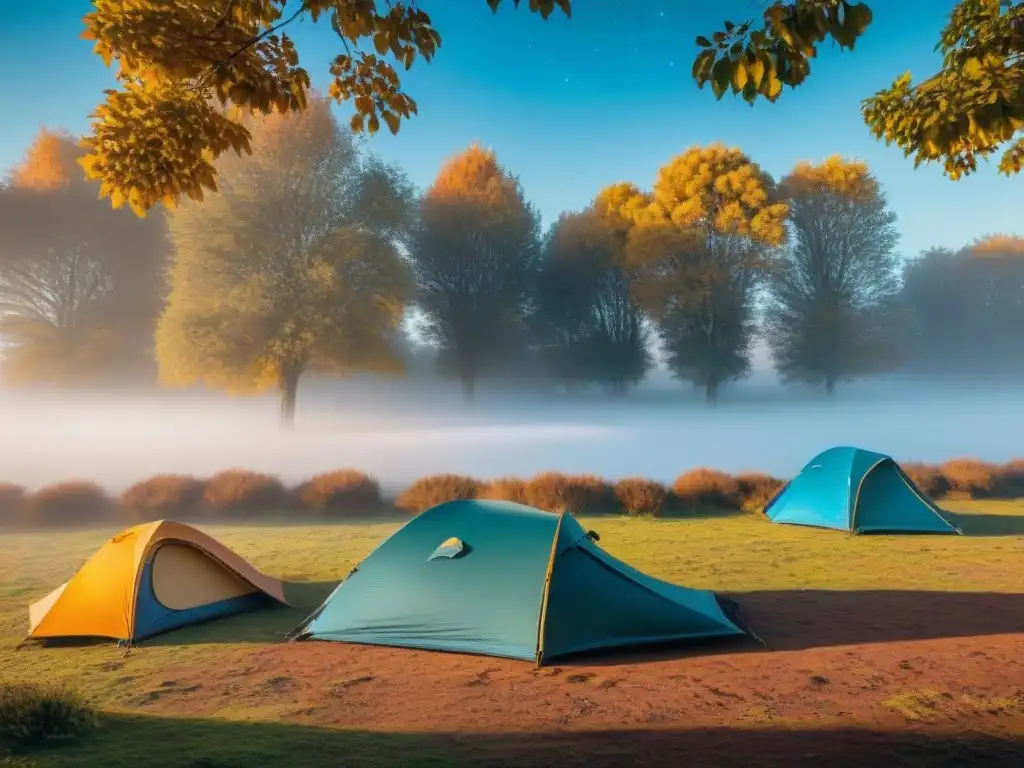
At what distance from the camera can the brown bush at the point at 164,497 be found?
17984 mm

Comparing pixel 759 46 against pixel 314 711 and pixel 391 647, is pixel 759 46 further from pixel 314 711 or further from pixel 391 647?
pixel 391 647

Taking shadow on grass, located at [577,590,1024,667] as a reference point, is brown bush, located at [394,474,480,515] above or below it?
above

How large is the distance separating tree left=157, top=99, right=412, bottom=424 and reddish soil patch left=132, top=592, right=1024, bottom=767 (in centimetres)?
2170

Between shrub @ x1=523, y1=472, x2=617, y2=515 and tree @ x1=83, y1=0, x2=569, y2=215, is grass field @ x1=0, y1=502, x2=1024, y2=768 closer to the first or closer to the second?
tree @ x1=83, y1=0, x2=569, y2=215

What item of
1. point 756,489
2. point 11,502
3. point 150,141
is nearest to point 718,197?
point 756,489

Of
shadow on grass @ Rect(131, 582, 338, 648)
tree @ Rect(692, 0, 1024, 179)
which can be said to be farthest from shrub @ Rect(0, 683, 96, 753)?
tree @ Rect(692, 0, 1024, 179)

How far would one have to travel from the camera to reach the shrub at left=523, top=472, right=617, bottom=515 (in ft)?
60.5

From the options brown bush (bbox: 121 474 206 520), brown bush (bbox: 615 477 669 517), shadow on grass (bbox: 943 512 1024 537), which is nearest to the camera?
shadow on grass (bbox: 943 512 1024 537)

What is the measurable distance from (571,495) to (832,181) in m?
27.2

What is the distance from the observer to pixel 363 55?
6078mm

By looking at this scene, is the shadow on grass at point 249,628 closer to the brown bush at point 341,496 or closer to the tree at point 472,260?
the brown bush at point 341,496

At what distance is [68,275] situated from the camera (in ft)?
118

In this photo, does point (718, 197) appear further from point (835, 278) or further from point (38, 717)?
point (38, 717)

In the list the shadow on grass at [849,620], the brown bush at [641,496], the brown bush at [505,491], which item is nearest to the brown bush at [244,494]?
the brown bush at [505,491]
